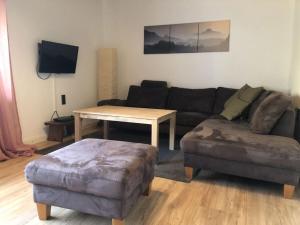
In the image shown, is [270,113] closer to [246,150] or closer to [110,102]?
[246,150]

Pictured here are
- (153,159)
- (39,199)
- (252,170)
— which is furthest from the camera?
(252,170)

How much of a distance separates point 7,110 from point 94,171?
1982 millimetres

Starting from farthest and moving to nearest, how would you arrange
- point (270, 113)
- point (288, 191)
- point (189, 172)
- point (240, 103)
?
point (240, 103), point (189, 172), point (270, 113), point (288, 191)

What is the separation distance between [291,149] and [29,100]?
3.20 metres

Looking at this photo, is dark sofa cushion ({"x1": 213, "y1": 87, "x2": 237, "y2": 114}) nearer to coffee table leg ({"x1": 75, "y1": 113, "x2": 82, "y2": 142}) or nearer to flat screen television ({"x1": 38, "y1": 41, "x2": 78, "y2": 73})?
coffee table leg ({"x1": 75, "y1": 113, "x2": 82, "y2": 142})

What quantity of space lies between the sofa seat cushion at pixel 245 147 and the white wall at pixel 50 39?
2.30 metres

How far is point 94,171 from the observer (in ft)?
5.07

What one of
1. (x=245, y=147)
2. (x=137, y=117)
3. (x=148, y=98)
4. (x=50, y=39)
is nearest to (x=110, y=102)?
(x=148, y=98)

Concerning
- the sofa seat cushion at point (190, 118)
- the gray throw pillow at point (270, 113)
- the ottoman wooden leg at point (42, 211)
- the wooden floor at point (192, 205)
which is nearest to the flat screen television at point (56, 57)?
the wooden floor at point (192, 205)

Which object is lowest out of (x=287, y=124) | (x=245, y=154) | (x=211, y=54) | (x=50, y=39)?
(x=245, y=154)

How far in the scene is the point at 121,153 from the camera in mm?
1815

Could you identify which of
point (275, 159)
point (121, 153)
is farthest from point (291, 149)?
point (121, 153)

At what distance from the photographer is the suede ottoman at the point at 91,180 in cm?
151

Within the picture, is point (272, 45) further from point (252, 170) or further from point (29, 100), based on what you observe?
point (29, 100)
